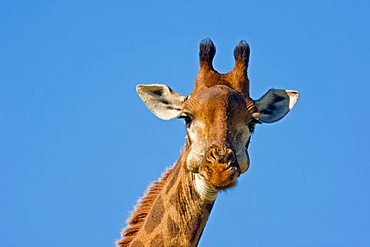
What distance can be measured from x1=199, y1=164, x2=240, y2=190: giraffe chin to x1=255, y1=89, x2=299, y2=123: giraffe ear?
7.12 feet

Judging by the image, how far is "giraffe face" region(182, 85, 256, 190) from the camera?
44.5 feet

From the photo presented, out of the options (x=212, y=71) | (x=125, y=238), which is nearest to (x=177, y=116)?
(x=212, y=71)

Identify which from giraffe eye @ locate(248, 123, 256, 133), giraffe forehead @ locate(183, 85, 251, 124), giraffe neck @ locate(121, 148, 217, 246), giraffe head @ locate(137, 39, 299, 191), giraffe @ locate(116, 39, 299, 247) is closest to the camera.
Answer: giraffe head @ locate(137, 39, 299, 191)

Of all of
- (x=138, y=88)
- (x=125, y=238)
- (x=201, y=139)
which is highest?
(x=138, y=88)

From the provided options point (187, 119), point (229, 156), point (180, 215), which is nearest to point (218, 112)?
point (187, 119)

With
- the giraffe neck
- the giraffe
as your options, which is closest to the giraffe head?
the giraffe

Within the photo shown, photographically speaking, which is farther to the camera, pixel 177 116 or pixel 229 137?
pixel 177 116

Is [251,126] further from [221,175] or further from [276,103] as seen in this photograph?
[221,175]

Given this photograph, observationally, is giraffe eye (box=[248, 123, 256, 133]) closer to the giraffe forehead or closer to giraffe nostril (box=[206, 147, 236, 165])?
the giraffe forehead

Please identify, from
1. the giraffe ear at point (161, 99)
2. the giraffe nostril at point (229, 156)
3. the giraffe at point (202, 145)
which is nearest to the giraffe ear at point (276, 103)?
the giraffe at point (202, 145)

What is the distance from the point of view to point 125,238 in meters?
15.4

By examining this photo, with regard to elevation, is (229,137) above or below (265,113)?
below

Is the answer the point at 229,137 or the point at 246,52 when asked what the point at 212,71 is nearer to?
the point at 246,52

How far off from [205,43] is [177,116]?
118 centimetres
